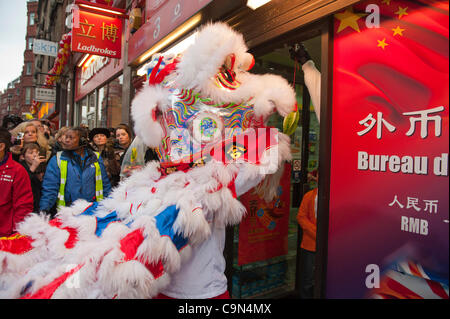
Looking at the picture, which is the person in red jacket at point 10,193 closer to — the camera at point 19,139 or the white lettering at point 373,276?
the camera at point 19,139

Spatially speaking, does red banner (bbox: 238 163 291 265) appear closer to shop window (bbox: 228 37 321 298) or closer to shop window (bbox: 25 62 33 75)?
shop window (bbox: 228 37 321 298)

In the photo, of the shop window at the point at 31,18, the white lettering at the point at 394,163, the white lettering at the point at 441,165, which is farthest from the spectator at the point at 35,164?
the shop window at the point at 31,18

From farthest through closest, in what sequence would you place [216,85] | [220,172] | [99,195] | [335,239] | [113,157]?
[113,157] → [99,195] → [335,239] → [216,85] → [220,172]

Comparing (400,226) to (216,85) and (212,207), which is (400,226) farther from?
(216,85)

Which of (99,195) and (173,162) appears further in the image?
(99,195)

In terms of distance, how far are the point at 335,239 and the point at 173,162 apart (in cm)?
107

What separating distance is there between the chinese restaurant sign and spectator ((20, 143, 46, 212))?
3.08 metres

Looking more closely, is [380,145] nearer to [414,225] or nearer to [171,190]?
[414,225]

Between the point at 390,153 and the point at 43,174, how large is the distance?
3.59m

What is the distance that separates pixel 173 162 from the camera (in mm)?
1782

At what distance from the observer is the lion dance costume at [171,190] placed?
1333mm

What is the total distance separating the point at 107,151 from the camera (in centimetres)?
430
